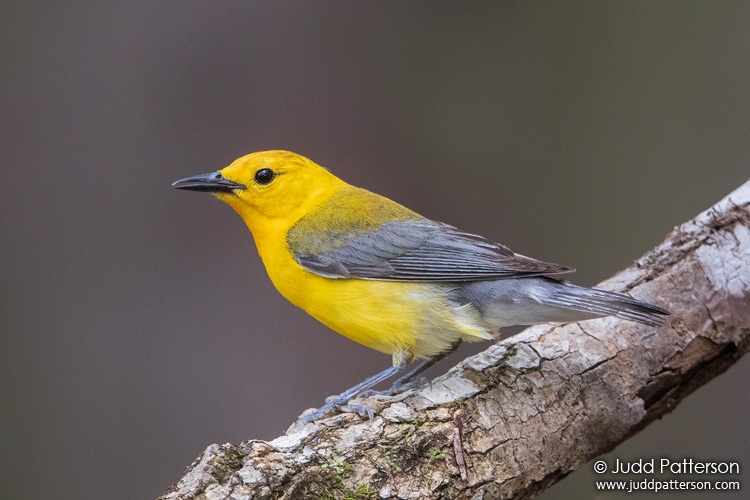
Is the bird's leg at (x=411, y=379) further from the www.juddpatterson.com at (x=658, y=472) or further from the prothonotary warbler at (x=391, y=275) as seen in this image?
the www.juddpatterson.com at (x=658, y=472)

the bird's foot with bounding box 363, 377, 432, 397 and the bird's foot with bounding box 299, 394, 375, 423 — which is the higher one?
the bird's foot with bounding box 363, 377, 432, 397

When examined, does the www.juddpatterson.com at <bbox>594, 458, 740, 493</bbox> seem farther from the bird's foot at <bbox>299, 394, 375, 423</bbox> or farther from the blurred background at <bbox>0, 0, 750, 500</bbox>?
the bird's foot at <bbox>299, 394, 375, 423</bbox>

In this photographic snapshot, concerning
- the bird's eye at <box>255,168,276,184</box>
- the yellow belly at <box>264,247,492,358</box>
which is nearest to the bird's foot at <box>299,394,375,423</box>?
the yellow belly at <box>264,247,492,358</box>

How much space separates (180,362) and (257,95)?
2125 mm

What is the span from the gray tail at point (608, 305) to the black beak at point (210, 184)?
186 cm

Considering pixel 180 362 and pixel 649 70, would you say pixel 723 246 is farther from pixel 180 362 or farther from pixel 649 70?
pixel 180 362

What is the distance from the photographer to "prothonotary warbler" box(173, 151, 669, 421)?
141 inches

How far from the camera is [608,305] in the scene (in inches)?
132

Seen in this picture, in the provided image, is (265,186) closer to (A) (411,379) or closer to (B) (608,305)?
(A) (411,379)

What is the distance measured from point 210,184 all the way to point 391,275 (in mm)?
1158

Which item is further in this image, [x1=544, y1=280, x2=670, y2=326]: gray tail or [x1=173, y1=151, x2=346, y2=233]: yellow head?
[x1=173, y1=151, x2=346, y2=233]: yellow head

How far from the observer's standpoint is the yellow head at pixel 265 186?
4.13 meters

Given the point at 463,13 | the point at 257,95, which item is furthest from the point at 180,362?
the point at 463,13

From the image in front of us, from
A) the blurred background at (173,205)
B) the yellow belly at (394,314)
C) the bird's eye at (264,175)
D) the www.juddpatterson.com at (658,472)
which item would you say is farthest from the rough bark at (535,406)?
the blurred background at (173,205)
